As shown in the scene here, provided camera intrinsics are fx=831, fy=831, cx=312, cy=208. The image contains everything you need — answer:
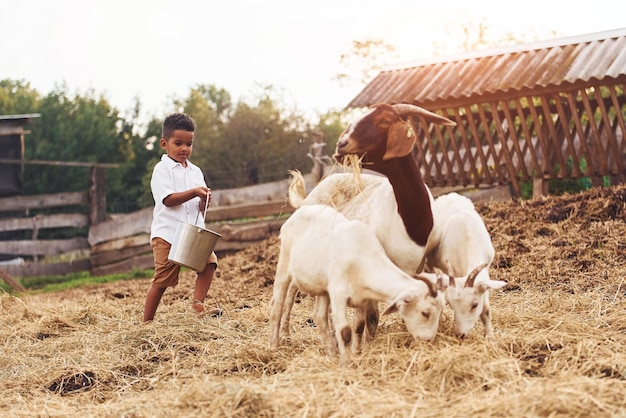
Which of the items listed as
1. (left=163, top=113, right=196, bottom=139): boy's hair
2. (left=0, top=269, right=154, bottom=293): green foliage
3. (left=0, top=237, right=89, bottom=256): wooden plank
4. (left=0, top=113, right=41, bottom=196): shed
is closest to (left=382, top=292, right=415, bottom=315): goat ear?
(left=163, top=113, right=196, bottom=139): boy's hair

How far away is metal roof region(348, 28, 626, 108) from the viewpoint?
473 inches

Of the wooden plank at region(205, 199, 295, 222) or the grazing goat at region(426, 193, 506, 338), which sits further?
the wooden plank at region(205, 199, 295, 222)

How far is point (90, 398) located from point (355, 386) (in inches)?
69.8

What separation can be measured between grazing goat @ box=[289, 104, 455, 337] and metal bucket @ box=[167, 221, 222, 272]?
5.51 ft

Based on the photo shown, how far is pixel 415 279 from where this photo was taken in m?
4.49

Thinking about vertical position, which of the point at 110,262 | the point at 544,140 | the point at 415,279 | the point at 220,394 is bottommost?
the point at 110,262

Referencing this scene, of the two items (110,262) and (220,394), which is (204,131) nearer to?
(110,262)

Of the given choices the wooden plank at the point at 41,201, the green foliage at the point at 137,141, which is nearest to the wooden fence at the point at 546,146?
the wooden plank at the point at 41,201

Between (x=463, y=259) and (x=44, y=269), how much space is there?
12.4 m

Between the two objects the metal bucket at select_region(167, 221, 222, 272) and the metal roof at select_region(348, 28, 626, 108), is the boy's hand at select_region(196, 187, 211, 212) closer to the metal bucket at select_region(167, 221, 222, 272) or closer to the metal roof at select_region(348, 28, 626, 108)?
the metal bucket at select_region(167, 221, 222, 272)

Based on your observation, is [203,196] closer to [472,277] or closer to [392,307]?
[392,307]

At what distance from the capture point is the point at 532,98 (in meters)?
13.1

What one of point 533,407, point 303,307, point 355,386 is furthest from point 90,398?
point 303,307

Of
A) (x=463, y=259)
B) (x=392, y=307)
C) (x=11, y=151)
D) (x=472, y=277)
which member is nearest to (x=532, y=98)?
(x=463, y=259)
